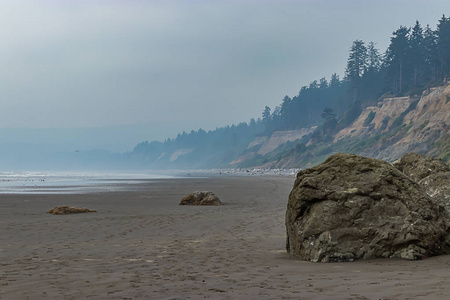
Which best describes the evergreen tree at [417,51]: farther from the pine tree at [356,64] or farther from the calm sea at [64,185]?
the calm sea at [64,185]

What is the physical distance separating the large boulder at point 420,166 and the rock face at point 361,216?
3.11 metres

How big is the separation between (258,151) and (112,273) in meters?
160

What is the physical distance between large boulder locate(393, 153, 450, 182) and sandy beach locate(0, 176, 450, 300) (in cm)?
415

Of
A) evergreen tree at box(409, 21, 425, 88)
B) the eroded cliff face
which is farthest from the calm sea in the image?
evergreen tree at box(409, 21, 425, 88)

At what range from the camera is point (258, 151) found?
167250 mm

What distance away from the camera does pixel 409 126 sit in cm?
7912

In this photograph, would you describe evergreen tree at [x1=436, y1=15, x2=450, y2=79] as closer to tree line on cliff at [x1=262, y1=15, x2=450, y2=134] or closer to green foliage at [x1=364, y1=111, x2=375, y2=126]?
tree line on cliff at [x1=262, y1=15, x2=450, y2=134]

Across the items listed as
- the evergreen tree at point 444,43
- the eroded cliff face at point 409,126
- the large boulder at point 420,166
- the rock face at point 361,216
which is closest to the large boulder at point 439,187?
the large boulder at point 420,166

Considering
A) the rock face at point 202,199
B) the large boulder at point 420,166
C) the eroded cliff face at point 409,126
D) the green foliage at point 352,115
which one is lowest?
the rock face at point 202,199

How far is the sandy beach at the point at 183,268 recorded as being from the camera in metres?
6.36

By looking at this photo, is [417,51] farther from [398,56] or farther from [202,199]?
[202,199]

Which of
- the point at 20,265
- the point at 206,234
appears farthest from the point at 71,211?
the point at 20,265

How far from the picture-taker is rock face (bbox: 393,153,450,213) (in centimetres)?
1144

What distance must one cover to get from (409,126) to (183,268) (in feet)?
257
